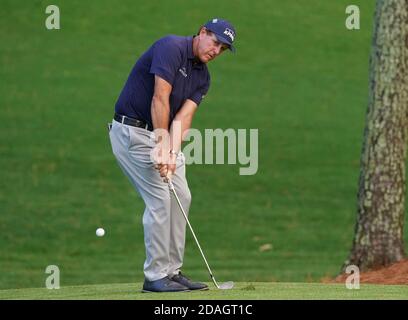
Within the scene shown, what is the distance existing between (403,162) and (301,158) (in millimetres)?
14235

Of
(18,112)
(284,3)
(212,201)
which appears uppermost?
(284,3)

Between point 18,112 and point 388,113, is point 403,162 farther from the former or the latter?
point 18,112

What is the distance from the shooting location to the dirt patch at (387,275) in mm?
12688

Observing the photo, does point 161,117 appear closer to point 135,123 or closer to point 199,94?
point 135,123

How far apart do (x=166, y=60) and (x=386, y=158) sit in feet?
16.5

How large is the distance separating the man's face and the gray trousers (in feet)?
2.58

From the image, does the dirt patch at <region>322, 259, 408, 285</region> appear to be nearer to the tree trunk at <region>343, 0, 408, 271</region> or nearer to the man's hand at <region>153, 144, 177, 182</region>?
the tree trunk at <region>343, 0, 408, 271</region>

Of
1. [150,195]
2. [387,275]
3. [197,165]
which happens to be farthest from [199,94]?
[197,165]

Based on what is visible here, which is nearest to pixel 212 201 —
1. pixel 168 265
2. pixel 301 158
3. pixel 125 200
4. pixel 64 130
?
pixel 125 200

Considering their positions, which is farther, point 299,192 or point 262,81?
point 262,81

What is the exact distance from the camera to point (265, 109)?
104 feet

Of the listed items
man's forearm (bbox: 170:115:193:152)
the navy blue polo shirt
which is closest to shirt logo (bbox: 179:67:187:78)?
the navy blue polo shirt

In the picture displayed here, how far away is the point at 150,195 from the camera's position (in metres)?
9.86

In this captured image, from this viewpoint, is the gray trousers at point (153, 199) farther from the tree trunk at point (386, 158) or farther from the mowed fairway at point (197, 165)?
the tree trunk at point (386, 158)
